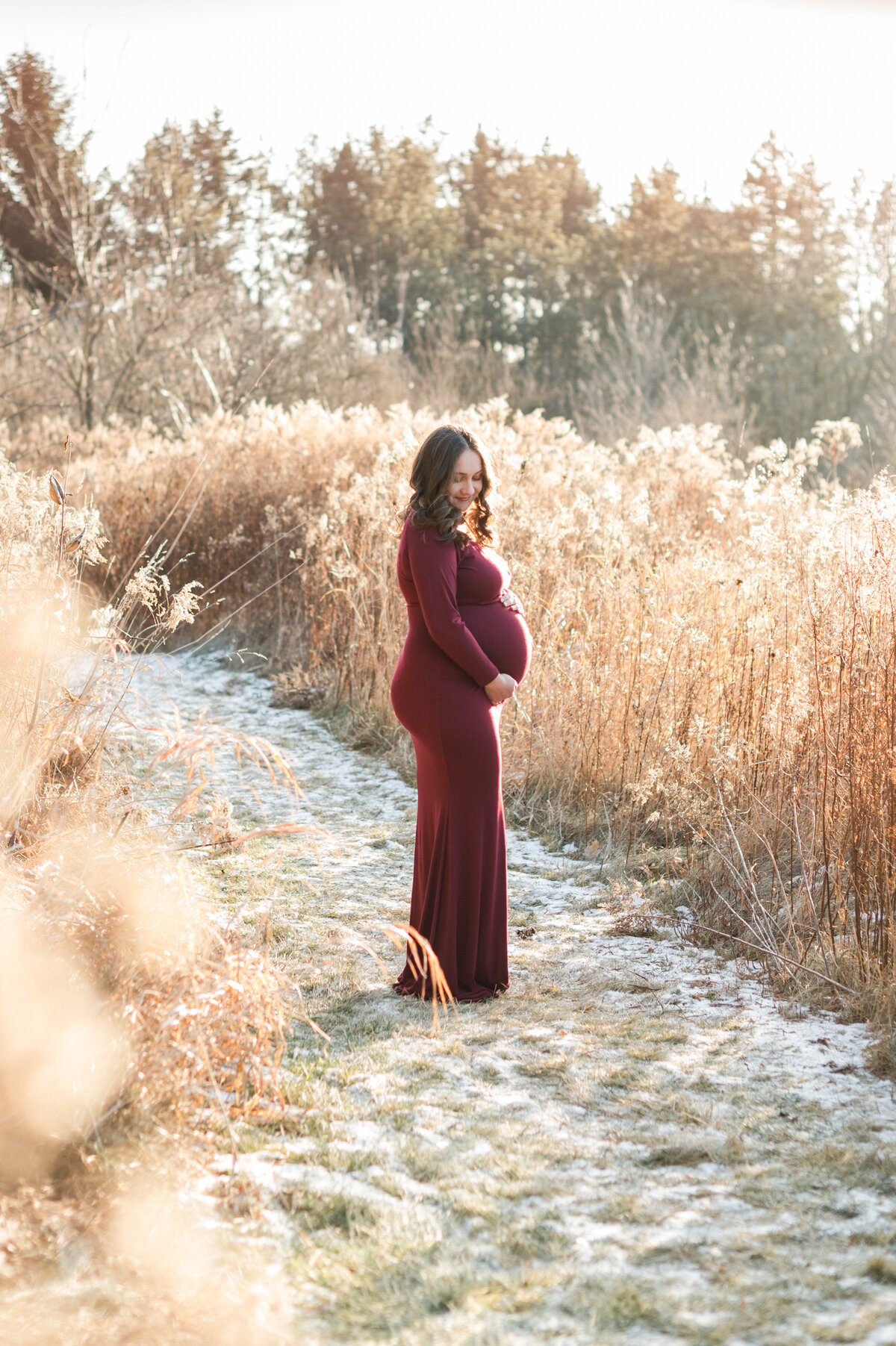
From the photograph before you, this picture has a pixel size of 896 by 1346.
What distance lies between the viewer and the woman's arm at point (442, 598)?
351 cm

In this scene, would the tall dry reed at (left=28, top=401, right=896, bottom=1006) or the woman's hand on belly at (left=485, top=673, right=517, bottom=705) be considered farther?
the tall dry reed at (left=28, top=401, right=896, bottom=1006)

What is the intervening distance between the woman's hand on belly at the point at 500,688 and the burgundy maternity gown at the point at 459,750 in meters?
0.03

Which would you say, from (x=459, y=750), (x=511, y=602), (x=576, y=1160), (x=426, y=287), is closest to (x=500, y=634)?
(x=511, y=602)

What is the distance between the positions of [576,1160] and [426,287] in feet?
97.5

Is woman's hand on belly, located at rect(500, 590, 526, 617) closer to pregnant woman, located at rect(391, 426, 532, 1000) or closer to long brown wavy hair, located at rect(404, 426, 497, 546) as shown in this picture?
pregnant woman, located at rect(391, 426, 532, 1000)

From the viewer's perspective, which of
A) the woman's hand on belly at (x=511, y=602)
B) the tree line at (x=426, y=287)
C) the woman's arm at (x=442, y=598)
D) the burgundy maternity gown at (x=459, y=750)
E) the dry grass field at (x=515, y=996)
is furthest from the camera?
the tree line at (x=426, y=287)

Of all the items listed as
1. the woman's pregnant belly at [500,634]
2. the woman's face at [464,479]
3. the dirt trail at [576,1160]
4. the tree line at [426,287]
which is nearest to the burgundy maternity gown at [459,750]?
the woman's pregnant belly at [500,634]

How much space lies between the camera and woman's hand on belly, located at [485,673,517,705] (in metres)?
3.60

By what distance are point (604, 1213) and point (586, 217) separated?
33956 mm

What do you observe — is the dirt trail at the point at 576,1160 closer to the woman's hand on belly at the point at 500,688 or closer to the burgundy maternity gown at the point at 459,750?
the burgundy maternity gown at the point at 459,750

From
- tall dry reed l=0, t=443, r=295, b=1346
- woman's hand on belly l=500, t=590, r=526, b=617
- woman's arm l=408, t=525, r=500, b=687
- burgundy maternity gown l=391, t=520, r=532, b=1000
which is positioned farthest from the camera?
woman's hand on belly l=500, t=590, r=526, b=617

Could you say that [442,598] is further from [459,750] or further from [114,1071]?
[114,1071]

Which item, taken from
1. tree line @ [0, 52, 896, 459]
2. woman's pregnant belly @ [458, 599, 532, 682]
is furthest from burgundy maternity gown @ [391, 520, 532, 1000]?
tree line @ [0, 52, 896, 459]

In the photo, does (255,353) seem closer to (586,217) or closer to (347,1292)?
(347,1292)
